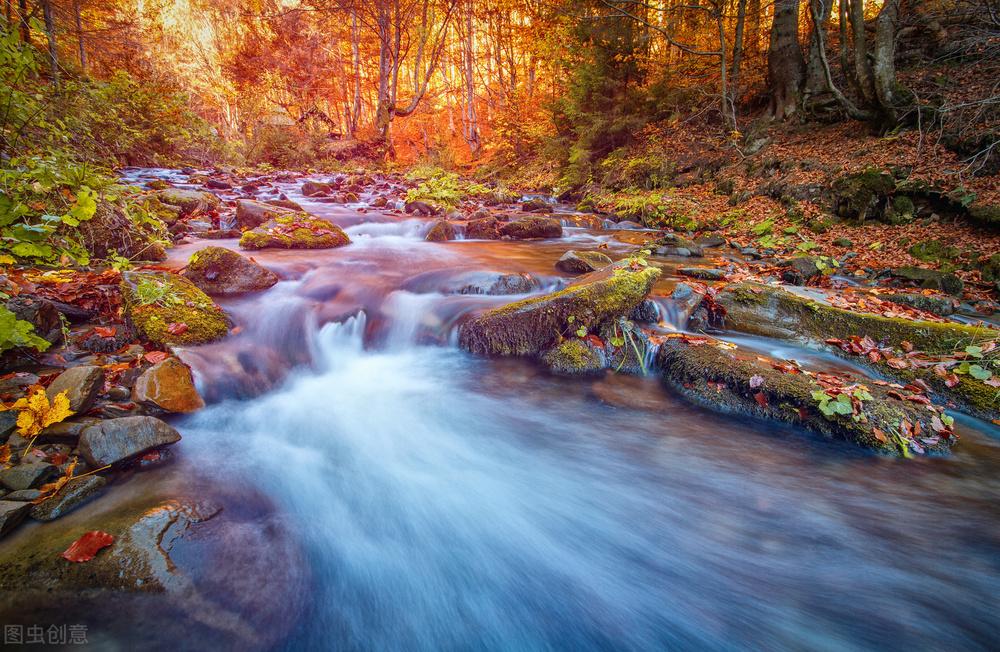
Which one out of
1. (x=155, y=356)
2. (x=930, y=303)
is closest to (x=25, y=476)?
(x=155, y=356)

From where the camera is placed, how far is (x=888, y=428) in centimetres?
308

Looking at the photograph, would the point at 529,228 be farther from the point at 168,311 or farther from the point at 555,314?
the point at 168,311

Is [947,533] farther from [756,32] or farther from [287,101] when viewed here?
[287,101]

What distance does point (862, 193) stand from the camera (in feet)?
24.8

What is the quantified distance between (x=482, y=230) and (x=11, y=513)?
8.32 m

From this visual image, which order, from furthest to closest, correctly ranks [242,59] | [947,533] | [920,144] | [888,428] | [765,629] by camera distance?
[242,59] < [920,144] < [888,428] < [947,533] < [765,629]

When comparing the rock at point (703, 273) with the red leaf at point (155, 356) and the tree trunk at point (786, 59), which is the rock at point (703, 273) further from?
the tree trunk at point (786, 59)

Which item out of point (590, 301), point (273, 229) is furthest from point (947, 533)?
point (273, 229)

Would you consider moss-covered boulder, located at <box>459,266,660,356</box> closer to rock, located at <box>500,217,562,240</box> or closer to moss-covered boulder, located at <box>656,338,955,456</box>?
moss-covered boulder, located at <box>656,338,955,456</box>

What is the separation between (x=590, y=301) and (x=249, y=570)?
3.42 meters

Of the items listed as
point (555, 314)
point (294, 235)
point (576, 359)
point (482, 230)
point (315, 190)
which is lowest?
point (576, 359)

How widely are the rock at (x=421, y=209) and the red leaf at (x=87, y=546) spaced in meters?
10.4

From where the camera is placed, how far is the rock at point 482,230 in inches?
374

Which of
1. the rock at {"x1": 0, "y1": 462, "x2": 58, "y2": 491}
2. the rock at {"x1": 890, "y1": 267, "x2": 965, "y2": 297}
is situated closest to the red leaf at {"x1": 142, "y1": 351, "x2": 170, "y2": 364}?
the rock at {"x1": 0, "y1": 462, "x2": 58, "y2": 491}
